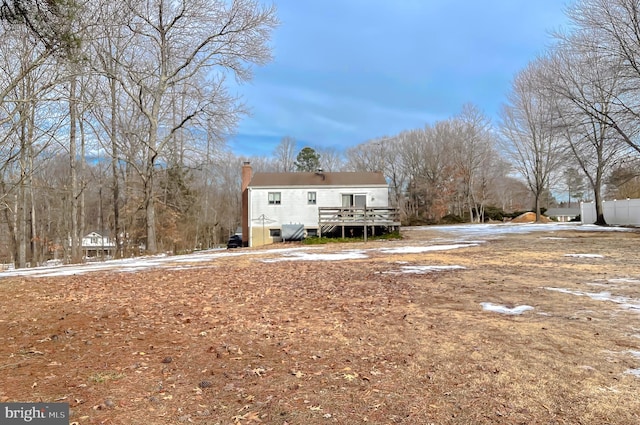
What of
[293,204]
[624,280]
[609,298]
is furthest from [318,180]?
[609,298]

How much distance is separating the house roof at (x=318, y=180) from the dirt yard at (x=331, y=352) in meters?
20.3

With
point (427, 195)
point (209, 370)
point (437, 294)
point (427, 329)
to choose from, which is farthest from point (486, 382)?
point (427, 195)

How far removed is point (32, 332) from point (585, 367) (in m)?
5.66

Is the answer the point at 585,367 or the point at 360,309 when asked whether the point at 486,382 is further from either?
the point at 360,309

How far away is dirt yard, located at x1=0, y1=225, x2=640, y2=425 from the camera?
2721 millimetres

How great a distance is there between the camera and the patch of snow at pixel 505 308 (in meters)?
5.11

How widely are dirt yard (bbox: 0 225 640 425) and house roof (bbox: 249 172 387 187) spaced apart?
798 inches

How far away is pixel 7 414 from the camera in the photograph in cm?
269

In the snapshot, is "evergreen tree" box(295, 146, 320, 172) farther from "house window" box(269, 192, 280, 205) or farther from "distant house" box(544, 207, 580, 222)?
"distant house" box(544, 207, 580, 222)

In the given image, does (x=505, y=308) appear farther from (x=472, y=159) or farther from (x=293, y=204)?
(x=472, y=159)

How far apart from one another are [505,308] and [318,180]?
23.3 meters

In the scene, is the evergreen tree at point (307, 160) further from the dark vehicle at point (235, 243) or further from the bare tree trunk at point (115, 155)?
the bare tree trunk at point (115, 155)

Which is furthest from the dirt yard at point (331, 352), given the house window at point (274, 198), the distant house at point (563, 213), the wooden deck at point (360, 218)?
the distant house at point (563, 213)

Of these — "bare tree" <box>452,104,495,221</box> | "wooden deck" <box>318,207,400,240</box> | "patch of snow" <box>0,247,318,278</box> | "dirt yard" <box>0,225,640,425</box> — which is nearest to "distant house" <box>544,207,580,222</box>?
"bare tree" <box>452,104,495,221</box>
